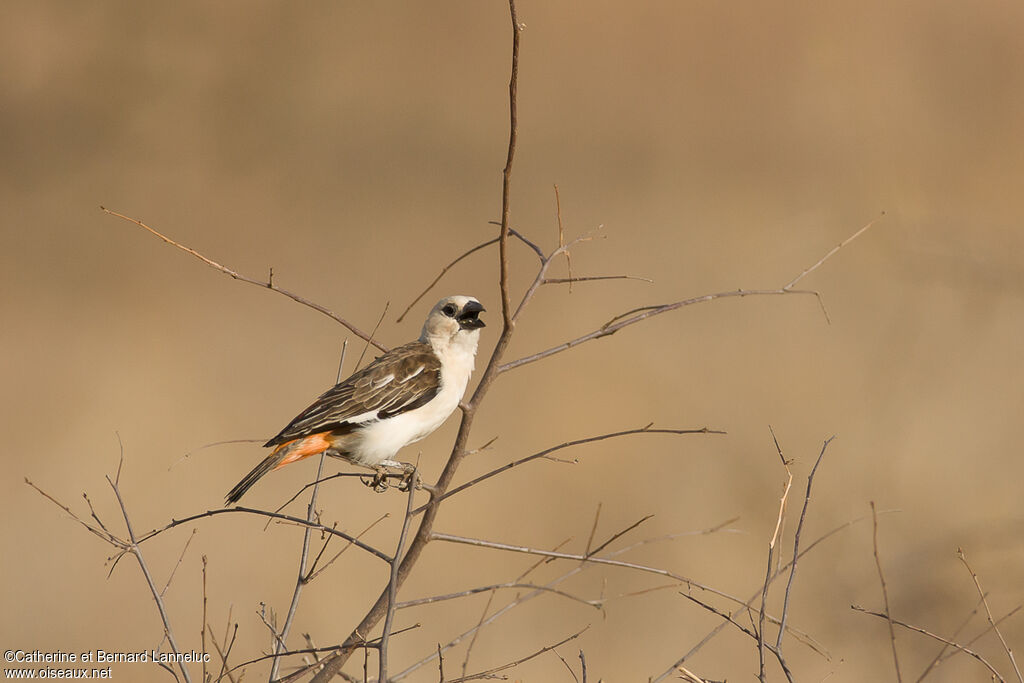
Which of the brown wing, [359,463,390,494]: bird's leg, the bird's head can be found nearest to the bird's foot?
[359,463,390,494]: bird's leg

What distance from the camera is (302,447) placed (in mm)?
2389

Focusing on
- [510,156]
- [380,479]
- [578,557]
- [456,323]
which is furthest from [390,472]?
[510,156]

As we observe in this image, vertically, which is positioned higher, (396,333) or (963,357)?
(396,333)

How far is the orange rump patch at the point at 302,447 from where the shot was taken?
2383mm

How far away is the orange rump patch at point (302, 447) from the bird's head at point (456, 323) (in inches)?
17.5

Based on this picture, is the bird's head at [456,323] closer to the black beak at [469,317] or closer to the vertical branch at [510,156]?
the black beak at [469,317]

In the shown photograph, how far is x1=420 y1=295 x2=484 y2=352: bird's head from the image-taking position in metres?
2.65

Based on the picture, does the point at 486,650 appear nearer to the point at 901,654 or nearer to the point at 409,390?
the point at 901,654

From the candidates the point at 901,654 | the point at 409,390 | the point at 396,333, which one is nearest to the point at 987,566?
the point at 901,654

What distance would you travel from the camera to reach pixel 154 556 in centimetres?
542

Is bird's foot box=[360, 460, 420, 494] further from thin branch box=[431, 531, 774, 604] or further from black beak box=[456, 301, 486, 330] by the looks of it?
thin branch box=[431, 531, 774, 604]

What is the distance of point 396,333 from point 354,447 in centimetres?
317

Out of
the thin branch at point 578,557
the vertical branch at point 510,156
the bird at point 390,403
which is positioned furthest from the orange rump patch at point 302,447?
the vertical branch at point 510,156

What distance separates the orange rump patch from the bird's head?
17.5 inches
